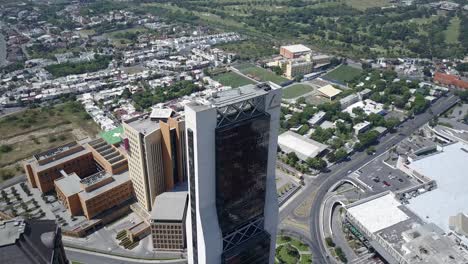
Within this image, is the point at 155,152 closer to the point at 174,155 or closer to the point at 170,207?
the point at 174,155

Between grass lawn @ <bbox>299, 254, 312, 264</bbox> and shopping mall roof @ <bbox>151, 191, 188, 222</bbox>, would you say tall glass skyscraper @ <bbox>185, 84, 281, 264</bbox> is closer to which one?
grass lawn @ <bbox>299, 254, 312, 264</bbox>

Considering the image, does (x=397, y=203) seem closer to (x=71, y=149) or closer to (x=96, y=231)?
(x=96, y=231)

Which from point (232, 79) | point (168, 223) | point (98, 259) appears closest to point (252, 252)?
point (168, 223)

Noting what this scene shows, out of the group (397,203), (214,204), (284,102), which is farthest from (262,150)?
(284,102)

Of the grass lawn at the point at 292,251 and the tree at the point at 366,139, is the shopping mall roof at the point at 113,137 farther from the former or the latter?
the tree at the point at 366,139

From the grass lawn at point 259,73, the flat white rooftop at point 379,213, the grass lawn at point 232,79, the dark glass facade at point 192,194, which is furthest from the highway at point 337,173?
the grass lawn at point 232,79

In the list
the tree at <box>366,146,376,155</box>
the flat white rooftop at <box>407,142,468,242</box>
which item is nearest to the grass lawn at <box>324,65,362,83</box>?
the tree at <box>366,146,376,155</box>
